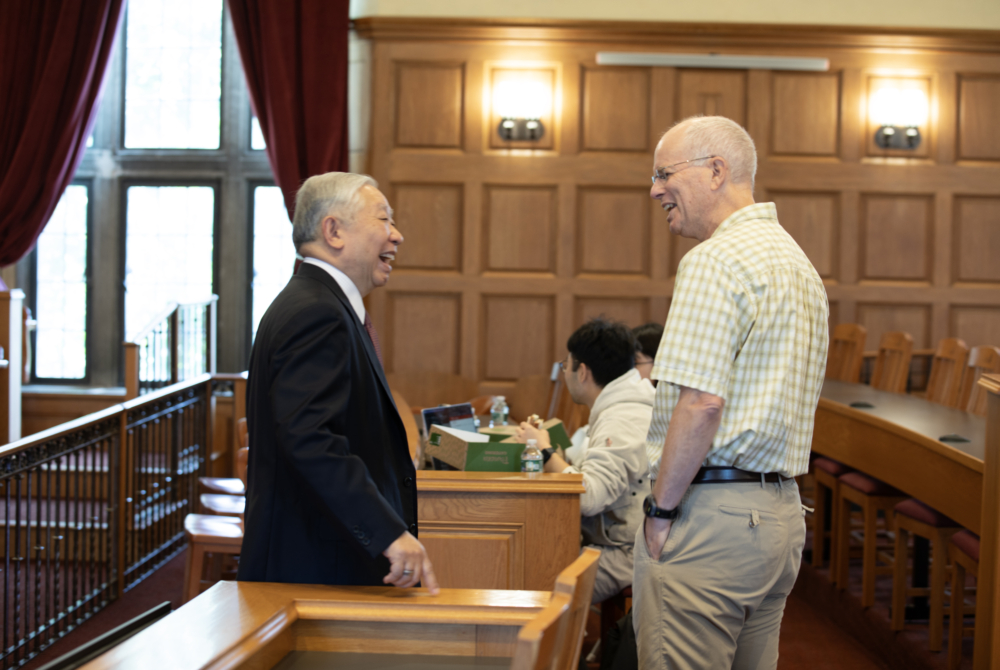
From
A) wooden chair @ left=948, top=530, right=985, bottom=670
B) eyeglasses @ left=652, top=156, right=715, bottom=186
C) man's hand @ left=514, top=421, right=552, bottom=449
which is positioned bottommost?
wooden chair @ left=948, top=530, right=985, bottom=670

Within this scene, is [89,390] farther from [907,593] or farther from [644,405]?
[907,593]

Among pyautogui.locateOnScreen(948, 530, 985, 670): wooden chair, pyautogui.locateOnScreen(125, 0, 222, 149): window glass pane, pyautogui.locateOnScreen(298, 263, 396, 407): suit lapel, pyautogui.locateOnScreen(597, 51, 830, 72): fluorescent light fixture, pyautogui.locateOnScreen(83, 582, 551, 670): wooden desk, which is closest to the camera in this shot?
pyautogui.locateOnScreen(83, 582, 551, 670): wooden desk

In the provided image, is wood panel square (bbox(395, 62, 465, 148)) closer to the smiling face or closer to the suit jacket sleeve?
the smiling face

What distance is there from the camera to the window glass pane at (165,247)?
6.74 metres

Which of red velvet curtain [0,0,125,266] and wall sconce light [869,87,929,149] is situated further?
red velvet curtain [0,0,125,266]

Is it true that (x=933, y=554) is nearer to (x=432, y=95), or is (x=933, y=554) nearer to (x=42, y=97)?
(x=432, y=95)

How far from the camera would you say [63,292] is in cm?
676

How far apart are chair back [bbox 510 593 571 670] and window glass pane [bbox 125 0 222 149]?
6.44m

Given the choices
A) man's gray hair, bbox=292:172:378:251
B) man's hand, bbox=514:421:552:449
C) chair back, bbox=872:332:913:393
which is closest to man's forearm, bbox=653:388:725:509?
man's gray hair, bbox=292:172:378:251

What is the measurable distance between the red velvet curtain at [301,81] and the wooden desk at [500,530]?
3890mm

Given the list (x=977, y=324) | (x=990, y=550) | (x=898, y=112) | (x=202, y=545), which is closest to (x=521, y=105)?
(x=898, y=112)

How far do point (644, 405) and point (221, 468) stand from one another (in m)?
3.80

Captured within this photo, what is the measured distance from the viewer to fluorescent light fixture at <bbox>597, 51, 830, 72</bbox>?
232 inches

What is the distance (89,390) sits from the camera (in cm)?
659
